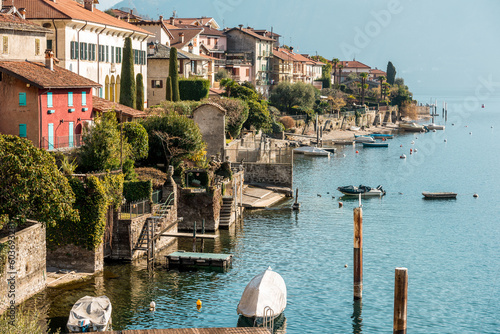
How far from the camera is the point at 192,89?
9044cm

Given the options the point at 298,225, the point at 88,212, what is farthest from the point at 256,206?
the point at 88,212

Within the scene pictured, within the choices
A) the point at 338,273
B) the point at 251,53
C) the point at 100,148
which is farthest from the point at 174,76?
the point at 251,53

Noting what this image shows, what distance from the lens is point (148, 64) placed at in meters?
90.2

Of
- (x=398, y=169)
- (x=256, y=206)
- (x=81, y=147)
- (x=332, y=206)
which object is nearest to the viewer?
(x=81, y=147)

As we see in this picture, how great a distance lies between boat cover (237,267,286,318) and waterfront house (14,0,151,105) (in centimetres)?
3385

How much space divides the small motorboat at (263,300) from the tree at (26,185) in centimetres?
1014

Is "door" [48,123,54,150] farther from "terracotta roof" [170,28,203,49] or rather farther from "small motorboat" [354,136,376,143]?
"small motorboat" [354,136,376,143]

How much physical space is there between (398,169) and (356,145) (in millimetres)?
35880

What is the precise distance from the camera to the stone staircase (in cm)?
5647

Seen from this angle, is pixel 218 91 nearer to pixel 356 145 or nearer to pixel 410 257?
pixel 356 145

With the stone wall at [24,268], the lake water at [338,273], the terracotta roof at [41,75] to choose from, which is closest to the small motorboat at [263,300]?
the lake water at [338,273]

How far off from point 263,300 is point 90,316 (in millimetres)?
8700

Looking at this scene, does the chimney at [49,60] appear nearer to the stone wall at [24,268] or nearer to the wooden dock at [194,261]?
the wooden dock at [194,261]

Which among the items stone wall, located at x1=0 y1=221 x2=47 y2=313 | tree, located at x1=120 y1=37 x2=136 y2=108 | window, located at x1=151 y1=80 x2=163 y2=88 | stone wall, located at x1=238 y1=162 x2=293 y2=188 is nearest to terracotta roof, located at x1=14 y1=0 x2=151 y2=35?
tree, located at x1=120 y1=37 x2=136 y2=108
